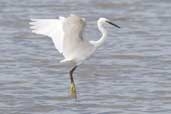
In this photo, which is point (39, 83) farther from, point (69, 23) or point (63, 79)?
point (69, 23)

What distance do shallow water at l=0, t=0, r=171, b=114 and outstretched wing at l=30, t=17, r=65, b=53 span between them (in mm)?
867

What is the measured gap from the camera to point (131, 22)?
1644cm

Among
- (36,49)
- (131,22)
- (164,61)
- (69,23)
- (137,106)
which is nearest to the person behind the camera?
(69,23)

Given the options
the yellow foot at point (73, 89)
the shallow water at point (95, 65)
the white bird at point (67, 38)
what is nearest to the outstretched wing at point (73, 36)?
the white bird at point (67, 38)

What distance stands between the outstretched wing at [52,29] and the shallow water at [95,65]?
867 mm

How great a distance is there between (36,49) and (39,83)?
7.67 feet

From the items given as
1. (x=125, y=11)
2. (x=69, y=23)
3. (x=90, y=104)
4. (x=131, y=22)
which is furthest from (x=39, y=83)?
(x=125, y=11)

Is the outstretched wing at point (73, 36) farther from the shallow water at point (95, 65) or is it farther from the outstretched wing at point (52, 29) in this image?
the shallow water at point (95, 65)

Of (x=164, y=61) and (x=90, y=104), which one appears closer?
(x=90, y=104)

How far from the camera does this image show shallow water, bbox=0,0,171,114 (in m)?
10.8

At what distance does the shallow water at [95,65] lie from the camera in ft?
35.5

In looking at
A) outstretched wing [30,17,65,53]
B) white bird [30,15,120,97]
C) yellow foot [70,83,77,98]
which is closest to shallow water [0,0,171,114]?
yellow foot [70,83,77,98]

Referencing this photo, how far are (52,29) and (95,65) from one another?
2767mm

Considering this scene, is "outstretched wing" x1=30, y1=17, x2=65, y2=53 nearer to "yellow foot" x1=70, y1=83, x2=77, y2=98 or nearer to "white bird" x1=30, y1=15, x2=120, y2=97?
"white bird" x1=30, y1=15, x2=120, y2=97
